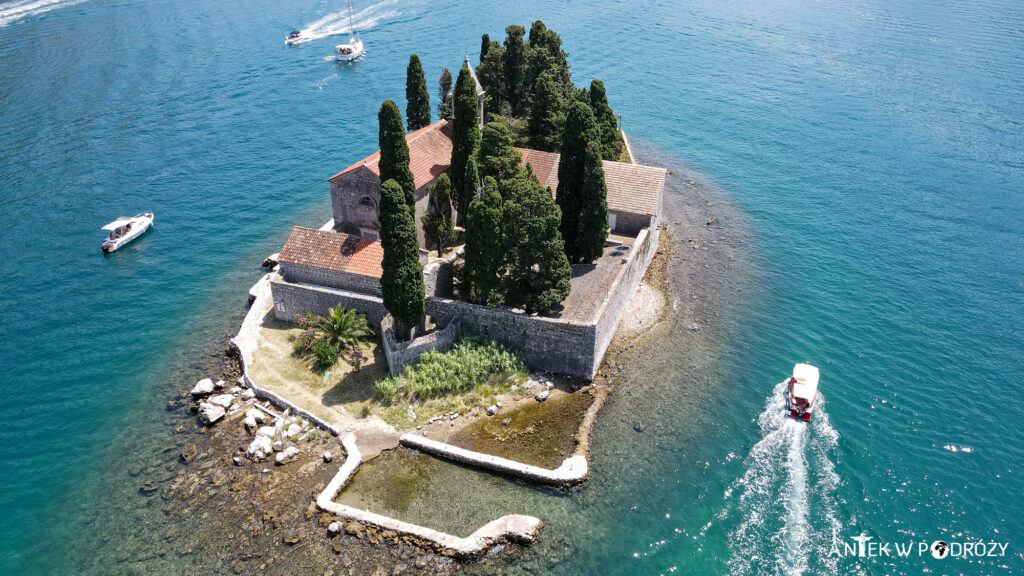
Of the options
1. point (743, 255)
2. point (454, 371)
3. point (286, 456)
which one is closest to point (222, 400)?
point (286, 456)

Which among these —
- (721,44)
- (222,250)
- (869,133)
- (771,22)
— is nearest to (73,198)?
(222,250)

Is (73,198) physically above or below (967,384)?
above

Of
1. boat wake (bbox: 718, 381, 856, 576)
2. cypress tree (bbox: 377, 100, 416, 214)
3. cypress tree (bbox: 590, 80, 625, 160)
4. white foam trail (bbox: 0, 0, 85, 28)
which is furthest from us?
white foam trail (bbox: 0, 0, 85, 28)

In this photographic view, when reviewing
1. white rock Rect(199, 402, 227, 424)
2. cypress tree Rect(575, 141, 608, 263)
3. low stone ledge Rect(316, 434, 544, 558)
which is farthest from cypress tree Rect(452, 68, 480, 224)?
low stone ledge Rect(316, 434, 544, 558)

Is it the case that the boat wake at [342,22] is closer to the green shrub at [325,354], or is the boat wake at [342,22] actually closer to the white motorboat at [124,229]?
the white motorboat at [124,229]

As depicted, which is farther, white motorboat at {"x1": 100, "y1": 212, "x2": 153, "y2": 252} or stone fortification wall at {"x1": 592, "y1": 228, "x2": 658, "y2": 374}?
white motorboat at {"x1": 100, "y1": 212, "x2": 153, "y2": 252}

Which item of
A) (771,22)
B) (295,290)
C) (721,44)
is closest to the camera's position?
(295,290)

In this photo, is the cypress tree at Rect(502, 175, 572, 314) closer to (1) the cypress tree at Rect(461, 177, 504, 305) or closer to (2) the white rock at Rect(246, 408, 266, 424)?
(1) the cypress tree at Rect(461, 177, 504, 305)

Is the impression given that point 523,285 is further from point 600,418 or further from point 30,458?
point 30,458
